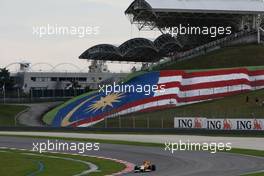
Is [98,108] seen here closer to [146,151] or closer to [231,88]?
[231,88]

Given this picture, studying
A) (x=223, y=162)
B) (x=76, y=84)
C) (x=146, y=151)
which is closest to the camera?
(x=223, y=162)

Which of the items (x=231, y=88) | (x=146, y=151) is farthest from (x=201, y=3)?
(x=146, y=151)

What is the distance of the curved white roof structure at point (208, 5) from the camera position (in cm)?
11012

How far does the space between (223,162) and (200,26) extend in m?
98.8

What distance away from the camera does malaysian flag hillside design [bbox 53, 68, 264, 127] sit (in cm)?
7181

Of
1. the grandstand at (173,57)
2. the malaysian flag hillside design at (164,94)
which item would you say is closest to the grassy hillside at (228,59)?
the grandstand at (173,57)

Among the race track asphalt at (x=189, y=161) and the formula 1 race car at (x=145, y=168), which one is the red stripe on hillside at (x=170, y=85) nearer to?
the race track asphalt at (x=189, y=161)

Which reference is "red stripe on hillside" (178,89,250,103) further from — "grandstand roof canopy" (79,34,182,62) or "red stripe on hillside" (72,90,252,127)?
"grandstand roof canopy" (79,34,182,62)

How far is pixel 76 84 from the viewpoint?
151 m

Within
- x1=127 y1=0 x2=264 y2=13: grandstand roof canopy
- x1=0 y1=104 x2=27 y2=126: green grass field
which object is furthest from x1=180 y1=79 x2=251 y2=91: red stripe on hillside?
x1=127 y1=0 x2=264 y2=13: grandstand roof canopy

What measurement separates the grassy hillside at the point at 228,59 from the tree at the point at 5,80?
57839 mm

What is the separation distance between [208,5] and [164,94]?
133ft

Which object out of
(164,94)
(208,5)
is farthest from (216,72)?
(208,5)
